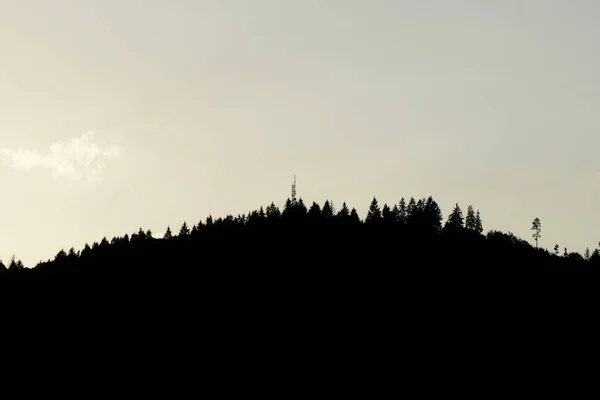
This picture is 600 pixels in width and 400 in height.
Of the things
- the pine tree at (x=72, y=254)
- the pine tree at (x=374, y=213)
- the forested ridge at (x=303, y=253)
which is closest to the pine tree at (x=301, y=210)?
the forested ridge at (x=303, y=253)

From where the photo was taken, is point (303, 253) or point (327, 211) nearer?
point (303, 253)

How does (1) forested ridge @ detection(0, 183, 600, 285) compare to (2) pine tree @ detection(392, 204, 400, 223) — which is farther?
(2) pine tree @ detection(392, 204, 400, 223)

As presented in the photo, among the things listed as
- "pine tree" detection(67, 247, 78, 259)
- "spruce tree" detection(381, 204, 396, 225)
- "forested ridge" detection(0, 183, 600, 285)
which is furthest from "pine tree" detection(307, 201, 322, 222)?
"pine tree" detection(67, 247, 78, 259)

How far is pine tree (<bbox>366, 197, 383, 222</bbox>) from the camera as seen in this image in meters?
183

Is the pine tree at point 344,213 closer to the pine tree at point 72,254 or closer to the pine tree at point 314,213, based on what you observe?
the pine tree at point 314,213

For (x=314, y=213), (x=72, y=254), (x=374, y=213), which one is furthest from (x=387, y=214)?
(x=72, y=254)

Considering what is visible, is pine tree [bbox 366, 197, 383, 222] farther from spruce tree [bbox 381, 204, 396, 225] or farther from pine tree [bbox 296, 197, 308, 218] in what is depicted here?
pine tree [bbox 296, 197, 308, 218]

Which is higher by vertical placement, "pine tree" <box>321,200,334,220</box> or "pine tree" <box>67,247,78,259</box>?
"pine tree" <box>321,200,334,220</box>

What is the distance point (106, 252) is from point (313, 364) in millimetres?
92513

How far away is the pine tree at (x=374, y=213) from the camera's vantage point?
183 m

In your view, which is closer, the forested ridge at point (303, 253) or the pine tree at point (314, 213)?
the forested ridge at point (303, 253)

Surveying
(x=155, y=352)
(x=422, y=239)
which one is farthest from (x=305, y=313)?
(x=422, y=239)

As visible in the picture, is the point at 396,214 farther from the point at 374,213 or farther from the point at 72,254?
the point at 72,254

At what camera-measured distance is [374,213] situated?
187 metres
